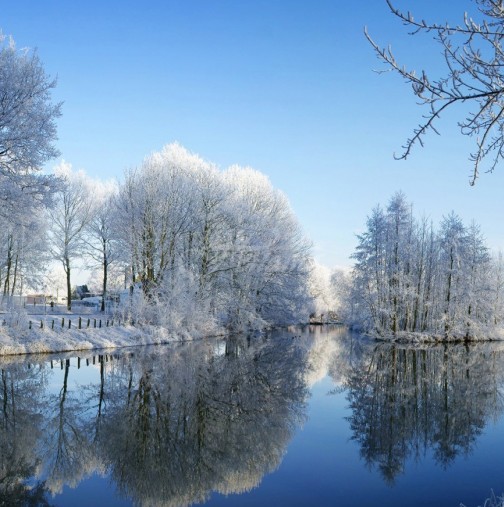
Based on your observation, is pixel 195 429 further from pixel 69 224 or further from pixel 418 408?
pixel 69 224

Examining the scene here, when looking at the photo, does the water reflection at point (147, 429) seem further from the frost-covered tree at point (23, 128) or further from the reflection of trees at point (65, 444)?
the frost-covered tree at point (23, 128)

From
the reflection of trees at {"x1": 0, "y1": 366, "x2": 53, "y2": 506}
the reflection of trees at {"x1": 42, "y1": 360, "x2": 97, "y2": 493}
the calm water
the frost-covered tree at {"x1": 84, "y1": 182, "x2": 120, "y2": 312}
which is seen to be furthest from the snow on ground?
the frost-covered tree at {"x1": 84, "y1": 182, "x2": 120, "y2": 312}

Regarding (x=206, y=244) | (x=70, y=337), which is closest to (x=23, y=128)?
(x=70, y=337)

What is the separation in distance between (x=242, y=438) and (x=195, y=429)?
1.07 m

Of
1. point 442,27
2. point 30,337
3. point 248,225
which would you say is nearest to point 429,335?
point 248,225

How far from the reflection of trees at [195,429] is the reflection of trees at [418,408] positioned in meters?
1.82

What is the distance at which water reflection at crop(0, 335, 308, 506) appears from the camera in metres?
7.09

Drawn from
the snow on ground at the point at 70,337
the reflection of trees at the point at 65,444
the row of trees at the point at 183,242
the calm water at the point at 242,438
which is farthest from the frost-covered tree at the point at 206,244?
the reflection of trees at the point at 65,444

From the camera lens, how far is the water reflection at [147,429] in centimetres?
709

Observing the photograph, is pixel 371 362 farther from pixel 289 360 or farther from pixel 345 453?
pixel 345 453

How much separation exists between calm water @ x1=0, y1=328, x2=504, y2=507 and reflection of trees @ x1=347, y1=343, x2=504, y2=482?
0.05 meters

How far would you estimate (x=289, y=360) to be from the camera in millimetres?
22734

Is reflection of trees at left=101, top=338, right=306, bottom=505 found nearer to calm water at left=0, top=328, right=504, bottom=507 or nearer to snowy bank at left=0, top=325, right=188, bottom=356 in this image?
calm water at left=0, top=328, right=504, bottom=507

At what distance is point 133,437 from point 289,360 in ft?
47.1
